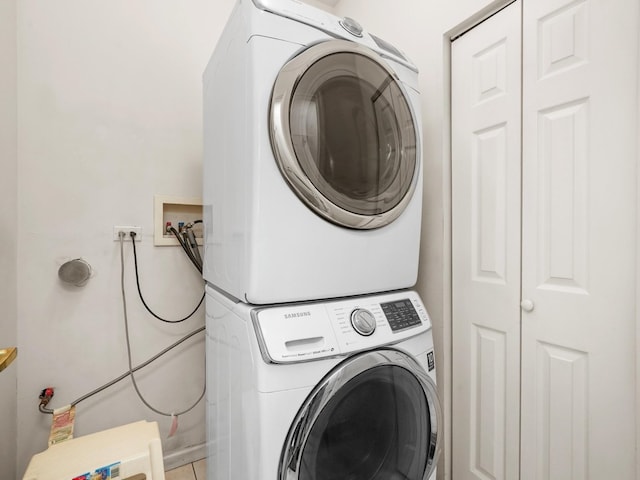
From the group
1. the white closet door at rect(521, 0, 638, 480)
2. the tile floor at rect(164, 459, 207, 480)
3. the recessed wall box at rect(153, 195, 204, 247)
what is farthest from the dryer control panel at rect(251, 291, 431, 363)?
the tile floor at rect(164, 459, 207, 480)

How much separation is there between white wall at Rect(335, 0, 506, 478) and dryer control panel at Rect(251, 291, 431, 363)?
37 cm

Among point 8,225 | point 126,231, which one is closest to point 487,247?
point 126,231

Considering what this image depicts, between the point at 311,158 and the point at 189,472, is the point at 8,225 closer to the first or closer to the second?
the point at 311,158

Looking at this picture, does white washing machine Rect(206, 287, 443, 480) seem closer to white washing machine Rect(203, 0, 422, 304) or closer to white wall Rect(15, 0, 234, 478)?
white washing machine Rect(203, 0, 422, 304)

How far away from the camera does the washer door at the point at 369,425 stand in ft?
2.66

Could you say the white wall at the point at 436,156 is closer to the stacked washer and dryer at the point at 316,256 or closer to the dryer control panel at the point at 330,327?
the stacked washer and dryer at the point at 316,256

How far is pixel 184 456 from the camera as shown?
5.28 feet

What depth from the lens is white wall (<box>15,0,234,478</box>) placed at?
51.6 inches

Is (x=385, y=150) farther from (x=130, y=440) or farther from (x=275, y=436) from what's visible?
(x=130, y=440)

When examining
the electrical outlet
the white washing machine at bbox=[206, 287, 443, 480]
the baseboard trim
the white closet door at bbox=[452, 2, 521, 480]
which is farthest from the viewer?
the baseboard trim

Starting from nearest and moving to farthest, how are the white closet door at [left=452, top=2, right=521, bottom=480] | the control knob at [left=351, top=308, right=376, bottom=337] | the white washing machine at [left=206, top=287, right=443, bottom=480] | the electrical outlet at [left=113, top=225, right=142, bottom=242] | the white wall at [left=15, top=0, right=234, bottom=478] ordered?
the white washing machine at [left=206, top=287, right=443, bottom=480] → the control knob at [left=351, top=308, right=376, bottom=337] → the white closet door at [left=452, top=2, right=521, bottom=480] → the white wall at [left=15, top=0, right=234, bottom=478] → the electrical outlet at [left=113, top=225, right=142, bottom=242]

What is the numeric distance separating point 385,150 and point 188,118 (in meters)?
1.14

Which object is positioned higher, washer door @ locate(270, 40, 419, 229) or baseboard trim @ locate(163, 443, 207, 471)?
washer door @ locate(270, 40, 419, 229)

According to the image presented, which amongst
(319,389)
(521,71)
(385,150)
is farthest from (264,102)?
(521,71)
